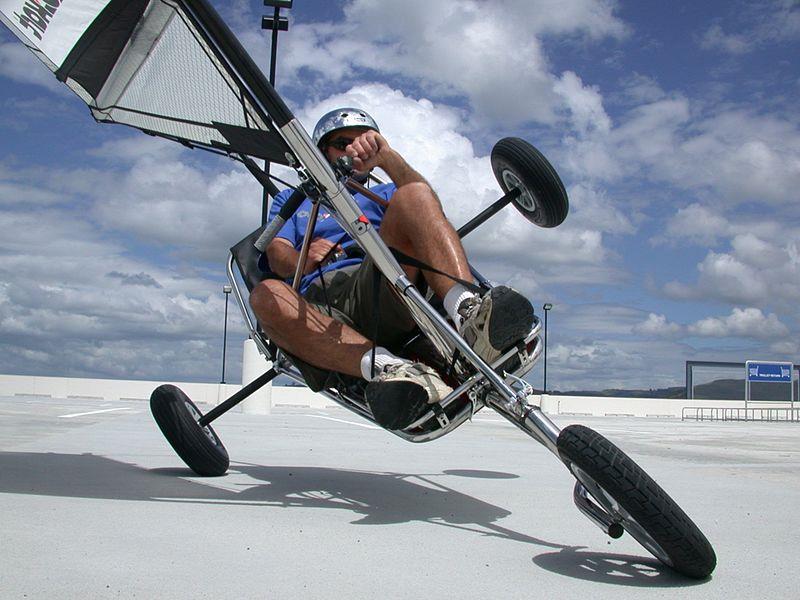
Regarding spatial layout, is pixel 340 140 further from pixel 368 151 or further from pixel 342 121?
pixel 368 151

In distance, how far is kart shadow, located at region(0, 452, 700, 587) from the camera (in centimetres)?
233

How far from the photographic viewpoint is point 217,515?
2.92m

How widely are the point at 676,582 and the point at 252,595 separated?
1.16m

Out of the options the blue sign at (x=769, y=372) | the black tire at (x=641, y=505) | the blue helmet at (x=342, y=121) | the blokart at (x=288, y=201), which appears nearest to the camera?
the black tire at (x=641, y=505)

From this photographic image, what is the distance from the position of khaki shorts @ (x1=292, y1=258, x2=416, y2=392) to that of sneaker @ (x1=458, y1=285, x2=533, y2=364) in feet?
1.72

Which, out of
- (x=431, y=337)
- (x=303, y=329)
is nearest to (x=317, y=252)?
(x=303, y=329)

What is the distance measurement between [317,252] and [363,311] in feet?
1.81

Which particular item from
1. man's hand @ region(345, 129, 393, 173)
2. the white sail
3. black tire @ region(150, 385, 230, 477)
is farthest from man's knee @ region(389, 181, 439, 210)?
black tire @ region(150, 385, 230, 477)

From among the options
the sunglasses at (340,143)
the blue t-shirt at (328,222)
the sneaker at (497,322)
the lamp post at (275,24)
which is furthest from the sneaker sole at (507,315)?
the lamp post at (275,24)

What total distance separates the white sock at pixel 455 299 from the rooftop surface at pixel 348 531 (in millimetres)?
776

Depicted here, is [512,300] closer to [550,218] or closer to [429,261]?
[429,261]

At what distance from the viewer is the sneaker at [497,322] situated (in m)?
2.59

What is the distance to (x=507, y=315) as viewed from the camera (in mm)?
2588

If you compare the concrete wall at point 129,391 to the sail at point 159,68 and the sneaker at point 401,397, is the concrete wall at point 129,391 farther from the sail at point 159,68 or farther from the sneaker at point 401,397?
the sneaker at point 401,397
